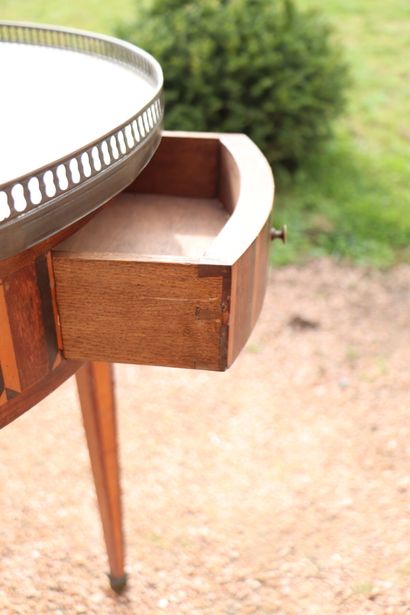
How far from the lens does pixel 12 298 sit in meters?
1.01

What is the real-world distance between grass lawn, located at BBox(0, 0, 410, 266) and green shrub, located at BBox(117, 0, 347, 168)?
0.39 meters

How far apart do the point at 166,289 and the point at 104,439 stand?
718mm

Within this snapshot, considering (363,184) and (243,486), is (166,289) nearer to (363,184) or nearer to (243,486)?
(243,486)

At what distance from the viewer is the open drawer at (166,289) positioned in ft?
3.59

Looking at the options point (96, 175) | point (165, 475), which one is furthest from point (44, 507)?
point (96, 175)

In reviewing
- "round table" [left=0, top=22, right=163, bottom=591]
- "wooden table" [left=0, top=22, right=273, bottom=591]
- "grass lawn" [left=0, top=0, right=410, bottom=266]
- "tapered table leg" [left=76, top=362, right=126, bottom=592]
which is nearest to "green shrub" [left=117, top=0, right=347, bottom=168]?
"grass lawn" [left=0, top=0, right=410, bottom=266]

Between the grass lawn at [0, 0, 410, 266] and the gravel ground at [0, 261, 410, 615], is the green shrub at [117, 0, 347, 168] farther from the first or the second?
the gravel ground at [0, 261, 410, 615]

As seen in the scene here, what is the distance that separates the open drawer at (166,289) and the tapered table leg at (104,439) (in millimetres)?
402

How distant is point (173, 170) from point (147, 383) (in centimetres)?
162

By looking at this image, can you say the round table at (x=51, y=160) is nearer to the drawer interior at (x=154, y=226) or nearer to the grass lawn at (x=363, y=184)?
the drawer interior at (x=154, y=226)

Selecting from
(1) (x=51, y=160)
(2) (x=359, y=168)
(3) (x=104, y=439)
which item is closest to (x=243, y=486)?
(3) (x=104, y=439)

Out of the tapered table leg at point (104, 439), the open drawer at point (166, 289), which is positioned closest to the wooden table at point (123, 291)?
the open drawer at point (166, 289)

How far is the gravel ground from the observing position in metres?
2.12

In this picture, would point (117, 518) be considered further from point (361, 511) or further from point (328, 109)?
point (328, 109)
